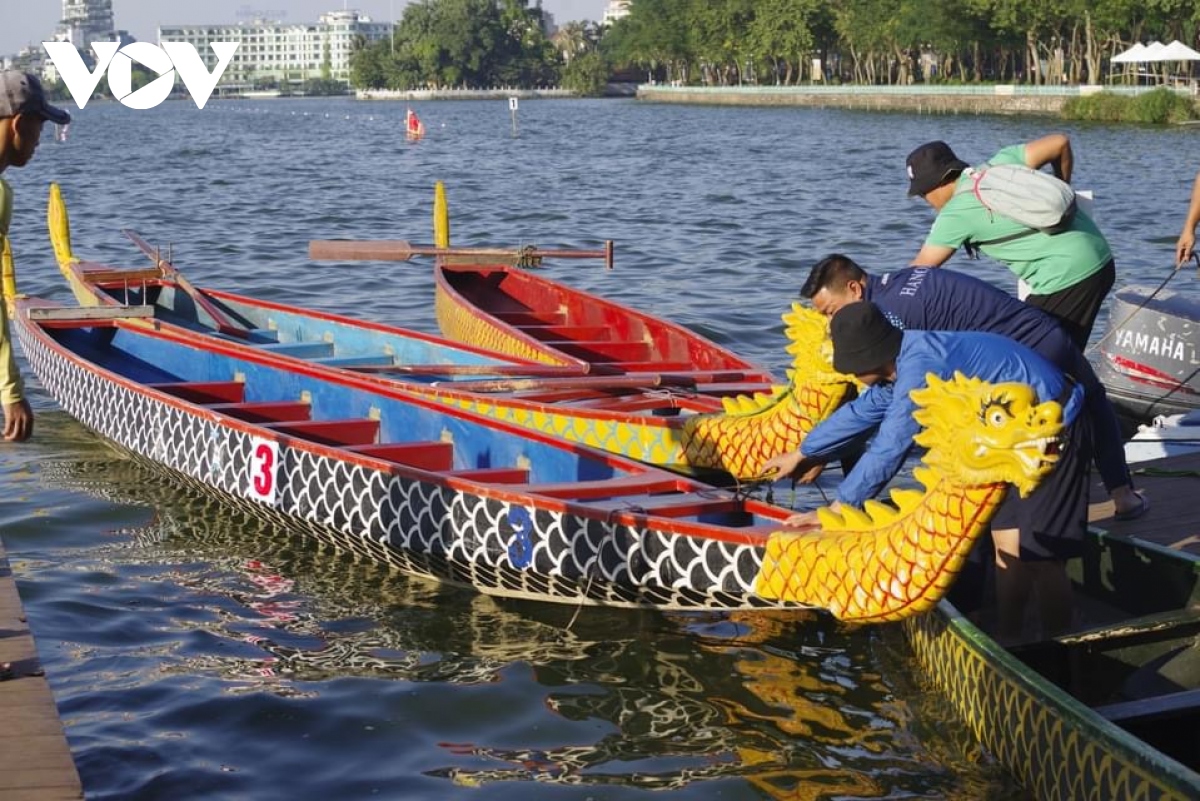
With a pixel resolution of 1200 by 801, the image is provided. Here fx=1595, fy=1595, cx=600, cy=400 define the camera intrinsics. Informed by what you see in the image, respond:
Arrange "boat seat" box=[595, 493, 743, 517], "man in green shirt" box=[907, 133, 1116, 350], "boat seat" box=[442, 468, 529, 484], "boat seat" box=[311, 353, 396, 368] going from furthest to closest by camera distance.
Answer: "boat seat" box=[311, 353, 396, 368] → "boat seat" box=[442, 468, 529, 484] → "man in green shirt" box=[907, 133, 1116, 350] → "boat seat" box=[595, 493, 743, 517]

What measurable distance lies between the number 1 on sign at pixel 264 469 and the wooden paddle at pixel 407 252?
20.3 feet

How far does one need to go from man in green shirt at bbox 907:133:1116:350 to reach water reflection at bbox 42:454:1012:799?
1945 mm

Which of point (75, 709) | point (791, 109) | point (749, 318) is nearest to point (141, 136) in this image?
point (791, 109)

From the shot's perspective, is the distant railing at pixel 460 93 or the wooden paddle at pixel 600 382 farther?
the distant railing at pixel 460 93

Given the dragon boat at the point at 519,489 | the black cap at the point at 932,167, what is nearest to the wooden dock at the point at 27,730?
the dragon boat at the point at 519,489

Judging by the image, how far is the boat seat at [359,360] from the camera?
39.1 ft

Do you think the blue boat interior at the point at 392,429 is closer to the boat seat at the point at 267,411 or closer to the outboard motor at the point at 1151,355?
the boat seat at the point at 267,411

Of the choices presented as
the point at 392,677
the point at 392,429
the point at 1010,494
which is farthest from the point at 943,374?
the point at 392,429

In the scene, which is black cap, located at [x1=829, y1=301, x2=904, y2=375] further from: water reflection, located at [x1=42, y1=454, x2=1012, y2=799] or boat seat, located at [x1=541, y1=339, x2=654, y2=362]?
boat seat, located at [x1=541, y1=339, x2=654, y2=362]

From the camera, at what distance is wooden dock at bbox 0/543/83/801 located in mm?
4996

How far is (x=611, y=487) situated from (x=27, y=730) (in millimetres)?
3642

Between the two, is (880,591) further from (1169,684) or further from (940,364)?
(1169,684)

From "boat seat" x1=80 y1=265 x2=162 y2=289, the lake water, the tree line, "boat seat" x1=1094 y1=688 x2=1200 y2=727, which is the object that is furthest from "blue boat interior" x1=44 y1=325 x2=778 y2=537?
the tree line

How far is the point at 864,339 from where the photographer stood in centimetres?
638
